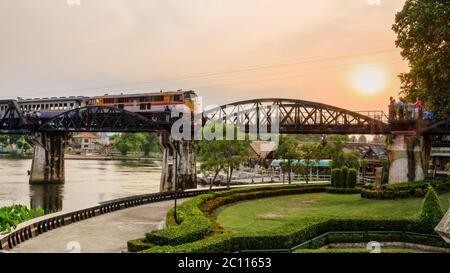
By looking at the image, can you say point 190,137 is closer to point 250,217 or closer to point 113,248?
point 250,217

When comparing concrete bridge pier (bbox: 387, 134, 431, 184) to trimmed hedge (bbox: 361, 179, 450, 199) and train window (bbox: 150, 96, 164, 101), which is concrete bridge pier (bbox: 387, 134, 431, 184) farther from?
train window (bbox: 150, 96, 164, 101)

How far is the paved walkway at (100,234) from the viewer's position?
22844 mm

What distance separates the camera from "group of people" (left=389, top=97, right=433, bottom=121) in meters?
43.7

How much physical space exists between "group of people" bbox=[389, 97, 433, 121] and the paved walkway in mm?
26127

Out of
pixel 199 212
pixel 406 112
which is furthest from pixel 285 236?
pixel 406 112

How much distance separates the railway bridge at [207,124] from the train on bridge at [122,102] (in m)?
1.48

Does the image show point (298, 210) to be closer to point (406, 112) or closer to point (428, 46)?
point (406, 112)

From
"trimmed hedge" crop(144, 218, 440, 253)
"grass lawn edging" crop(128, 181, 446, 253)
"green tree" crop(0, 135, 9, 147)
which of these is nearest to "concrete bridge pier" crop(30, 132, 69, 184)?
"grass lawn edging" crop(128, 181, 446, 253)

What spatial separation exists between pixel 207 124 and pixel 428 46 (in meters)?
30.5

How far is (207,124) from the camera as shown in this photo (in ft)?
206

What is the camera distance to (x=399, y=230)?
71.7ft
